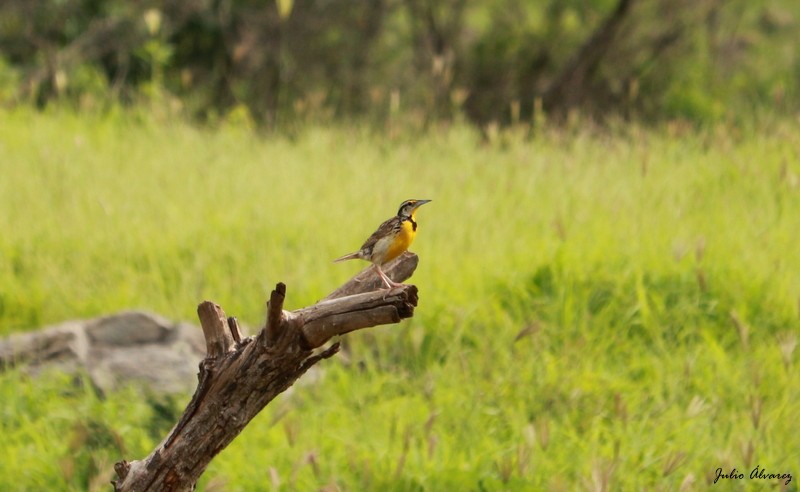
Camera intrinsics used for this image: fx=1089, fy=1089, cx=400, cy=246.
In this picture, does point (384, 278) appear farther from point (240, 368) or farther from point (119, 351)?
point (119, 351)

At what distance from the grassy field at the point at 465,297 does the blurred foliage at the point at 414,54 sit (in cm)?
439

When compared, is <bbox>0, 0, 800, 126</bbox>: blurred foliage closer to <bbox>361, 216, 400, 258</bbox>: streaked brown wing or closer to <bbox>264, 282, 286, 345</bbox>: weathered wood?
<bbox>361, 216, 400, 258</bbox>: streaked brown wing

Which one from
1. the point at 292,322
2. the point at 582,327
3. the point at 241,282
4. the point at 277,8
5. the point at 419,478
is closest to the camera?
the point at 292,322

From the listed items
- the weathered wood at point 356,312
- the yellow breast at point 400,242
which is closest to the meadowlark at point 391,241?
the yellow breast at point 400,242

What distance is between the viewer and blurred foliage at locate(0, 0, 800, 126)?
13.1m

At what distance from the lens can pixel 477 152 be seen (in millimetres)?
9141

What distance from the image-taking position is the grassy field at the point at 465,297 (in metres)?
4.59

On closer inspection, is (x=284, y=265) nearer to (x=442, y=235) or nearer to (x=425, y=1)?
(x=442, y=235)

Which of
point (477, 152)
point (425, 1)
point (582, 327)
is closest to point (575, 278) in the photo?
point (582, 327)

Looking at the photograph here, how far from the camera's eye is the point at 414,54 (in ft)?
47.8

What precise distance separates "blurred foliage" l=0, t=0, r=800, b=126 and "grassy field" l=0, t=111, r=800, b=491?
4394mm

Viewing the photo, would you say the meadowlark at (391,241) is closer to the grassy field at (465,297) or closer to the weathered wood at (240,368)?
the weathered wood at (240,368)

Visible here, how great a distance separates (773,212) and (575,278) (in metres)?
1.64

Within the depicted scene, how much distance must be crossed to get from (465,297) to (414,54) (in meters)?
9.08
